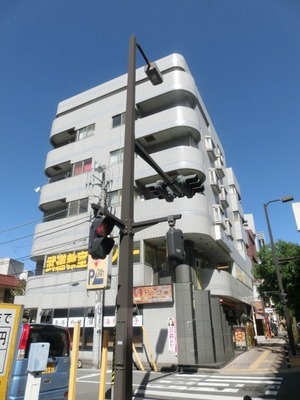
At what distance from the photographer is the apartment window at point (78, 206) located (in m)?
24.7

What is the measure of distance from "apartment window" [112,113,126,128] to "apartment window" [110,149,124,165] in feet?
9.02

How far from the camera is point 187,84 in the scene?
79.2ft

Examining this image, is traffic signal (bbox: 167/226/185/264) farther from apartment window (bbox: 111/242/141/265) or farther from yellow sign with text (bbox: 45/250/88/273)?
yellow sign with text (bbox: 45/250/88/273)

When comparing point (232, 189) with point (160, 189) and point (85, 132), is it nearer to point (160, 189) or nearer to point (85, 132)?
point (85, 132)

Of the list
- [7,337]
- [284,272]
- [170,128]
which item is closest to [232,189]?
[284,272]

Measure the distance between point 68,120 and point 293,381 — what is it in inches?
1069

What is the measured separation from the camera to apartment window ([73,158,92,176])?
26.1 meters

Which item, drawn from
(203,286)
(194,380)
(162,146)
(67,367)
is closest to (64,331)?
(67,367)

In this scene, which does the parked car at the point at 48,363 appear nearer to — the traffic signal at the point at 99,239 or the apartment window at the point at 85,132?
the traffic signal at the point at 99,239

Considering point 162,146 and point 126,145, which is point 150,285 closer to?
point 162,146

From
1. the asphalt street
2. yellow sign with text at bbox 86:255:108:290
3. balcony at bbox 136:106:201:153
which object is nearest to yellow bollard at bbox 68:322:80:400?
the asphalt street

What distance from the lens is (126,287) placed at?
4.98m

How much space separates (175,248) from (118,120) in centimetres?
2271

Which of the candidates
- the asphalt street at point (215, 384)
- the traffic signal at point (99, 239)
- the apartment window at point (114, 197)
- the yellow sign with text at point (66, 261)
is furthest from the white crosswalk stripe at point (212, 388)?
the apartment window at point (114, 197)
